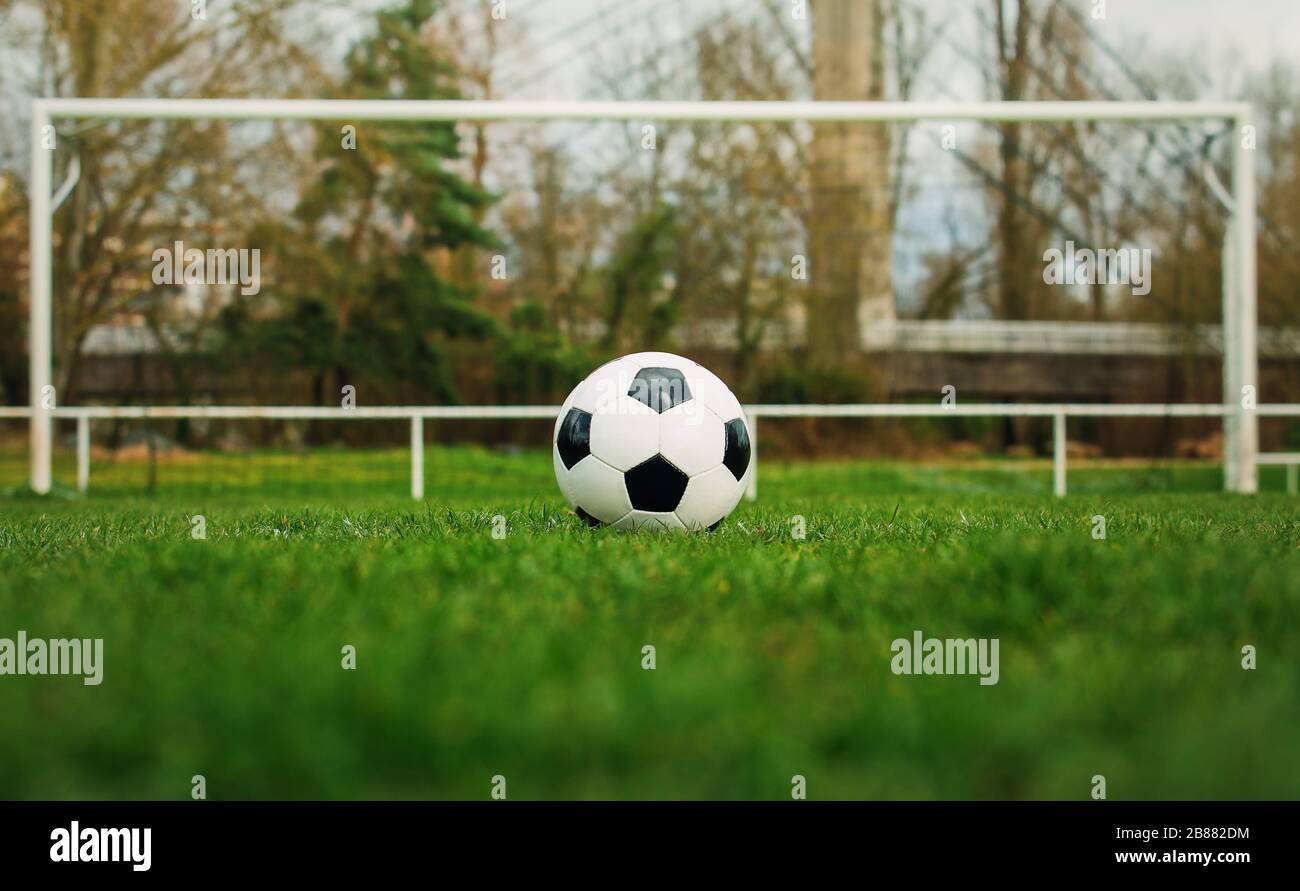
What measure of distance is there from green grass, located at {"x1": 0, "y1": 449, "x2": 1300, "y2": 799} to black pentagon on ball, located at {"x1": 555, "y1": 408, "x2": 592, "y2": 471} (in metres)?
0.41

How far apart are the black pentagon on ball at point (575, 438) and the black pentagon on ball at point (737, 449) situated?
520 mm

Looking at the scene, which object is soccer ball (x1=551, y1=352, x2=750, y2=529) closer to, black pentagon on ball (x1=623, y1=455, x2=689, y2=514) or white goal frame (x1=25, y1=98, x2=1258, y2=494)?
black pentagon on ball (x1=623, y1=455, x2=689, y2=514)

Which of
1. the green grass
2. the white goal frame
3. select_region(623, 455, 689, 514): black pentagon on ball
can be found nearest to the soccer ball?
select_region(623, 455, 689, 514): black pentagon on ball

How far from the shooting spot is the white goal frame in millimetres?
8578

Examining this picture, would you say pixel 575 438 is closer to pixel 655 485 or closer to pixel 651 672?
pixel 655 485

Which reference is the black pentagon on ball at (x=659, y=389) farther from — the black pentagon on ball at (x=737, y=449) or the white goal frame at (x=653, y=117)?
the white goal frame at (x=653, y=117)

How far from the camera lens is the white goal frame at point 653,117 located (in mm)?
8578

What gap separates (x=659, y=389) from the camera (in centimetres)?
405

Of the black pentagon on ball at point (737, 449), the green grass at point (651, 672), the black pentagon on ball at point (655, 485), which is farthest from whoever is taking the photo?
the black pentagon on ball at point (737, 449)

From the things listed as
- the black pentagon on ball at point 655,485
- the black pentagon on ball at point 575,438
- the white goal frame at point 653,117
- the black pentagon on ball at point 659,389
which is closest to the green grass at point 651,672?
the black pentagon on ball at point 655,485

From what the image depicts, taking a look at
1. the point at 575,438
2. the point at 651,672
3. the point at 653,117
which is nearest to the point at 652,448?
the point at 575,438

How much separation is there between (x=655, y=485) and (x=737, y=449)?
359 millimetres

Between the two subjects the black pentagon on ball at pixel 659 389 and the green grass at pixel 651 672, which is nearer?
the green grass at pixel 651 672
